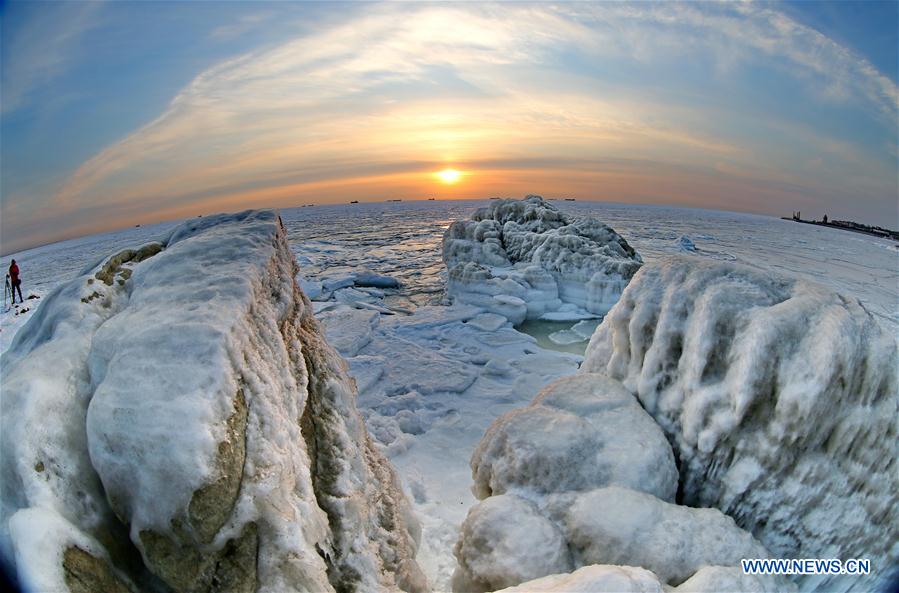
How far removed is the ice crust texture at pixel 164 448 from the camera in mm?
1805

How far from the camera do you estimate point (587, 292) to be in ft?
50.0

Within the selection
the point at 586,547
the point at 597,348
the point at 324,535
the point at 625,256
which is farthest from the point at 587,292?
the point at 324,535

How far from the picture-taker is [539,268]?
52.1ft

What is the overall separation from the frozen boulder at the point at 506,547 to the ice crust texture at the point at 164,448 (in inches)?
37.0

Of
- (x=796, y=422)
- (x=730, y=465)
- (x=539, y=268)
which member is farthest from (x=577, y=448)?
(x=539, y=268)

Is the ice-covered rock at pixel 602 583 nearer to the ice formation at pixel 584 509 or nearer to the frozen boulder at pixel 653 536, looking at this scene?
the ice formation at pixel 584 509

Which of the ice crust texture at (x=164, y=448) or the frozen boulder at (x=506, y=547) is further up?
the ice crust texture at (x=164, y=448)

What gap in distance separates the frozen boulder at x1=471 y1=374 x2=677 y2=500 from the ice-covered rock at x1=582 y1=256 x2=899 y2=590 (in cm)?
43

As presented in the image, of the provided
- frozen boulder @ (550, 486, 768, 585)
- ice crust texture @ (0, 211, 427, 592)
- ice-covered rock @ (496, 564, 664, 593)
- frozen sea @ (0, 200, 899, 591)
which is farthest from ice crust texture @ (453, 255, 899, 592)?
ice crust texture @ (0, 211, 427, 592)

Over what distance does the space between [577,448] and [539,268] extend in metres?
12.4

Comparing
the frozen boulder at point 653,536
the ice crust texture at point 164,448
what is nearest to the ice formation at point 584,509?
the frozen boulder at point 653,536

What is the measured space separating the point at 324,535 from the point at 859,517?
12.9ft

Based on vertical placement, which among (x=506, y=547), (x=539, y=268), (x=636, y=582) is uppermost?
(x=539, y=268)

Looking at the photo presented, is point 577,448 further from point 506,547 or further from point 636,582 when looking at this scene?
point 636,582
